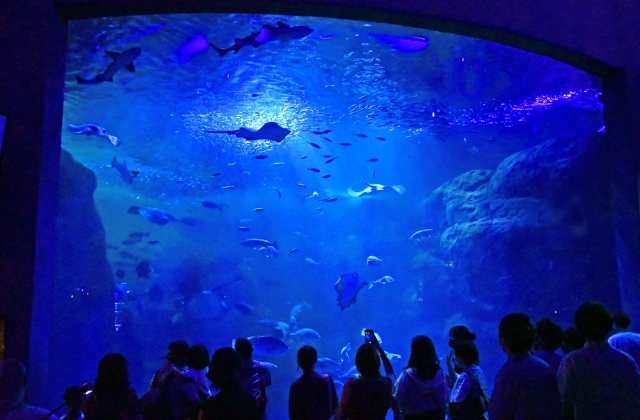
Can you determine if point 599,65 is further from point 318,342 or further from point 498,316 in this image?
point 318,342

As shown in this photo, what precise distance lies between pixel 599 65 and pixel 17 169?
7.19 m

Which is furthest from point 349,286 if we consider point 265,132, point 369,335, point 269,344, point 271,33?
point 369,335

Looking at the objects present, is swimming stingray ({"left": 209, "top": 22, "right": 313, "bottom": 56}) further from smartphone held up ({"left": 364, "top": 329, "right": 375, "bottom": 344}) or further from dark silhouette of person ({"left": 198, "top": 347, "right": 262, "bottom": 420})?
dark silhouette of person ({"left": 198, "top": 347, "right": 262, "bottom": 420})

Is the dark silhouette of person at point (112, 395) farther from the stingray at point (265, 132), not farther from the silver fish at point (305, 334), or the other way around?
the silver fish at point (305, 334)

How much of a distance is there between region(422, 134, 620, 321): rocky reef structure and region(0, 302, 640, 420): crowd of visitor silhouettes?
455 inches

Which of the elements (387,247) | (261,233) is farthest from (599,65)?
(261,233)

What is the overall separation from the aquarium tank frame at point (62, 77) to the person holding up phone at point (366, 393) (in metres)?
2.98

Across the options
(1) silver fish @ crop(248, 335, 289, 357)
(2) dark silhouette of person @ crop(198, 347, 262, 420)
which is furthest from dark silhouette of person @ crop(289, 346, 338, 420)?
(1) silver fish @ crop(248, 335, 289, 357)

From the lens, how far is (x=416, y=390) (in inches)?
130

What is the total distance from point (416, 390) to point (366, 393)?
421 mm

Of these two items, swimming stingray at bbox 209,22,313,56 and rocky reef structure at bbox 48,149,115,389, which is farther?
rocky reef structure at bbox 48,149,115,389

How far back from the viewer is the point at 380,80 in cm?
1525

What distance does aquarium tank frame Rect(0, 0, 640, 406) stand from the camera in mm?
4152

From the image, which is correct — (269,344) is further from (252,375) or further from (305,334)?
(252,375)
